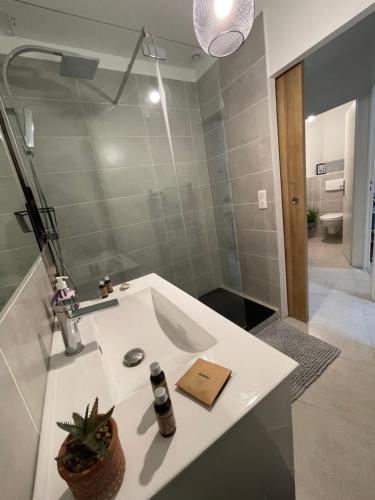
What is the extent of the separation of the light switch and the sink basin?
1258 millimetres

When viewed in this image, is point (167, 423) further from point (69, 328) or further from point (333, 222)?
point (333, 222)

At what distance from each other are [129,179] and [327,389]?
2.17 meters

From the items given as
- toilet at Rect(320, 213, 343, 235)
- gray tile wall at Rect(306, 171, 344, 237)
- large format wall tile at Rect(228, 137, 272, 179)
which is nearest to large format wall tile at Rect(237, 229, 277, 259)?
large format wall tile at Rect(228, 137, 272, 179)

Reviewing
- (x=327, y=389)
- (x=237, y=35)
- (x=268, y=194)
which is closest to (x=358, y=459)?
(x=327, y=389)

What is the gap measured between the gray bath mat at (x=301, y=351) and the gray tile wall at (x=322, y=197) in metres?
3.40

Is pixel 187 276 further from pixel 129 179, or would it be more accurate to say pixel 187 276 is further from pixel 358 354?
pixel 358 354

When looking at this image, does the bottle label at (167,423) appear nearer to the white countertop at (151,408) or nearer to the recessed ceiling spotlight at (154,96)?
the white countertop at (151,408)

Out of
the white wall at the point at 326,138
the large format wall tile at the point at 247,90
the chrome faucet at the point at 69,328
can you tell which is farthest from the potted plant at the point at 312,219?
the chrome faucet at the point at 69,328

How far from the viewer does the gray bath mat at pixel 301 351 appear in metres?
1.35

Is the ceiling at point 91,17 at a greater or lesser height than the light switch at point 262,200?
greater

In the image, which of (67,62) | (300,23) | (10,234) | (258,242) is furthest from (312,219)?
(10,234)

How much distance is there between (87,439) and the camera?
341mm

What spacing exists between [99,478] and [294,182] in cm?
187

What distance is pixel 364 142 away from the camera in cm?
231
